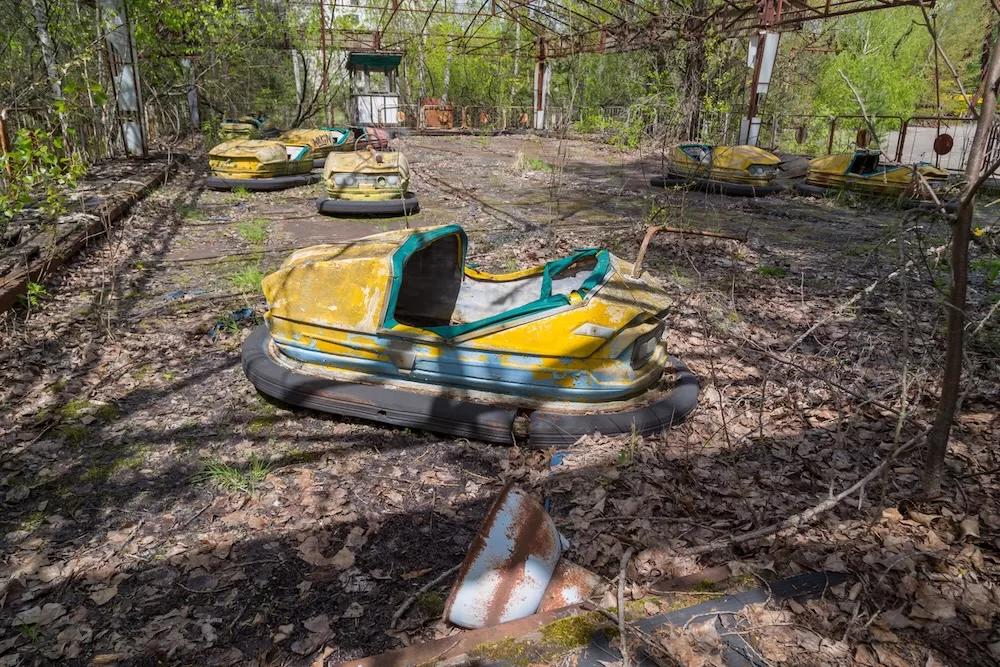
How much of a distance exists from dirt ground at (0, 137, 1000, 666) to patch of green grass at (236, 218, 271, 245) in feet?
5.34

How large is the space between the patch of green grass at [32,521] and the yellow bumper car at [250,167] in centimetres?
649

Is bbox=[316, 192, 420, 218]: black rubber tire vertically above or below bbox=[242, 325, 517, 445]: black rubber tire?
above

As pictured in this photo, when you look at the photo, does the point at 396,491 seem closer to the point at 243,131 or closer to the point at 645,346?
the point at 645,346

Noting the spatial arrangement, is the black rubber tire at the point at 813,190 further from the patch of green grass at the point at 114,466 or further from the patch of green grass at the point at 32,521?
the patch of green grass at the point at 32,521

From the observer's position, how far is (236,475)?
7.83ft

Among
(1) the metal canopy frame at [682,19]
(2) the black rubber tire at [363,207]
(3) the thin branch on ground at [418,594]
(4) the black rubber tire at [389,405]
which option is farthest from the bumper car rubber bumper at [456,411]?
(1) the metal canopy frame at [682,19]

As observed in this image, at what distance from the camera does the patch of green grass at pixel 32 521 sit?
2143 millimetres

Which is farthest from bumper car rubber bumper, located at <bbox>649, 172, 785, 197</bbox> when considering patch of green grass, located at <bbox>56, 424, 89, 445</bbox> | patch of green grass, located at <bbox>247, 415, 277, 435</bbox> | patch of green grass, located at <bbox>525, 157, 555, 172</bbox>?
patch of green grass, located at <bbox>56, 424, 89, 445</bbox>

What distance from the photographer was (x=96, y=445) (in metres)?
2.64

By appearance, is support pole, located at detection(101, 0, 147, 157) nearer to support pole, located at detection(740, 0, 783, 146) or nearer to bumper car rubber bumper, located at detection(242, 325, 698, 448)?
bumper car rubber bumper, located at detection(242, 325, 698, 448)

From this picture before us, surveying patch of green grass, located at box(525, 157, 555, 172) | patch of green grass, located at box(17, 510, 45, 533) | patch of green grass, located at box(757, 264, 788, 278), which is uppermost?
patch of green grass, located at box(525, 157, 555, 172)

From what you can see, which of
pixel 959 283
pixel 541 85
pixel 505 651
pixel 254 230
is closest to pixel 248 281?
pixel 254 230

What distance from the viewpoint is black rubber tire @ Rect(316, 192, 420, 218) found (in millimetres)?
6727

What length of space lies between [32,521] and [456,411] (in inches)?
60.6
